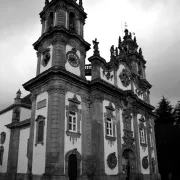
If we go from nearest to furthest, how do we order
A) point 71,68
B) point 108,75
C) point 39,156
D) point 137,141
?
point 39,156 → point 71,68 → point 108,75 → point 137,141

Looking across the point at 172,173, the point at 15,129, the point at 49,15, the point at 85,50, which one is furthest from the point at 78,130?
the point at 172,173

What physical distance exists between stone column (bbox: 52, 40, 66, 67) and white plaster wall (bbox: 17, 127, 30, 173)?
9282mm

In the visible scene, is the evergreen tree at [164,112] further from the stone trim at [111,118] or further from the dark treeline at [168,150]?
the stone trim at [111,118]

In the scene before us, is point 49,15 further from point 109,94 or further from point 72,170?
point 72,170

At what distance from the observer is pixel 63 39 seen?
2222 cm

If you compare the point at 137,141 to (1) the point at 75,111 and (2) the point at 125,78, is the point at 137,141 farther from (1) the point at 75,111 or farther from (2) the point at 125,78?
(1) the point at 75,111

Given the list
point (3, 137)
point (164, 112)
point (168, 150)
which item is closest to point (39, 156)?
point (3, 137)

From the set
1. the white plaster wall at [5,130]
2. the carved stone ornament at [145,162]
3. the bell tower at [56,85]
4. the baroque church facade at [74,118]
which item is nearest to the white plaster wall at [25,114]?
the baroque church facade at [74,118]

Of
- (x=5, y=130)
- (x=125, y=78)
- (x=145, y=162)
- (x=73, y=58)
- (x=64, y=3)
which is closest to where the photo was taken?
(x=73, y=58)

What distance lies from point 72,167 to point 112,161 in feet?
14.7

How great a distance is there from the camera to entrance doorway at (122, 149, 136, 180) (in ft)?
82.1

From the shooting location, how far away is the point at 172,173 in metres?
36.1

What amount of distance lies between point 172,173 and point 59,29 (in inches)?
1138

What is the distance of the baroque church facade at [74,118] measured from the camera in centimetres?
1927
